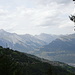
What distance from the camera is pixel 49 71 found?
181ft

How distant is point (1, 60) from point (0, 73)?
289 cm

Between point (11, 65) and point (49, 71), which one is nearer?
point (11, 65)

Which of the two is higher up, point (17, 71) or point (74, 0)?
point (74, 0)

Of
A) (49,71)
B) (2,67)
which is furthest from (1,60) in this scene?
(49,71)

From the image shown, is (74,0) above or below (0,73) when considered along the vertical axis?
above

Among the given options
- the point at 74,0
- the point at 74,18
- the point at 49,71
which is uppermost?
the point at 74,0

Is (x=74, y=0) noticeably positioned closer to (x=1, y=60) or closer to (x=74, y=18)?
(x=74, y=18)

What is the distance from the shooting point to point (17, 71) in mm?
35312

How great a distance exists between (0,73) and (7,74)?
1254mm

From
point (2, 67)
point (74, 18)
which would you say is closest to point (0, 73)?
point (2, 67)

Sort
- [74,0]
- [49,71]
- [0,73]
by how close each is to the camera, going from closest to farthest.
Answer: [74,0], [0,73], [49,71]

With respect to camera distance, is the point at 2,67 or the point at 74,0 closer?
the point at 74,0

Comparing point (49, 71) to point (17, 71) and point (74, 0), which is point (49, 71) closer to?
point (17, 71)

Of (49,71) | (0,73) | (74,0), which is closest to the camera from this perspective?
(74,0)
